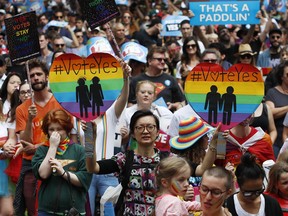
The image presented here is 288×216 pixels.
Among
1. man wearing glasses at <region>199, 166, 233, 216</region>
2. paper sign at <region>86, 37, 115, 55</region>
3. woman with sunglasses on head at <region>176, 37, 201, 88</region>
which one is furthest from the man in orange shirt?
woman with sunglasses on head at <region>176, 37, 201, 88</region>

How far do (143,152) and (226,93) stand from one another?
0.89 m

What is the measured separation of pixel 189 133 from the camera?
7.75 metres

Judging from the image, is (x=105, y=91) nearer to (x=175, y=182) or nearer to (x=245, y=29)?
(x=175, y=182)

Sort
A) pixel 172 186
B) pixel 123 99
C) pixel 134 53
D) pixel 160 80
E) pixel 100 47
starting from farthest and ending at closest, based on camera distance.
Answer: pixel 100 47
pixel 134 53
pixel 160 80
pixel 123 99
pixel 172 186

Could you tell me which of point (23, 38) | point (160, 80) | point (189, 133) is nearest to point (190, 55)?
point (160, 80)

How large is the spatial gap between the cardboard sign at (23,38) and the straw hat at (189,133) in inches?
87.6

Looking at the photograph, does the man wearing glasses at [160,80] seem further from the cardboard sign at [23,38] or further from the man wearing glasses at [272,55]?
the man wearing glasses at [272,55]

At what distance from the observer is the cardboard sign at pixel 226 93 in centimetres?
767

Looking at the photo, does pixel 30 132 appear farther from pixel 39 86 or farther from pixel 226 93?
pixel 226 93

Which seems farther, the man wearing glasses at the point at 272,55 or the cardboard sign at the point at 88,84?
the man wearing glasses at the point at 272,55

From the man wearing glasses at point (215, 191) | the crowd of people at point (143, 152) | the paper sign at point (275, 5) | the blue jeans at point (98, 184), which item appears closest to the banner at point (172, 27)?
the paper sign at point (275, 5)

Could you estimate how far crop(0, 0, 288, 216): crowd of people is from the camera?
6.44 m

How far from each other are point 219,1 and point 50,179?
6.60 metres

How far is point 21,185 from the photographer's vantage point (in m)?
9.16
